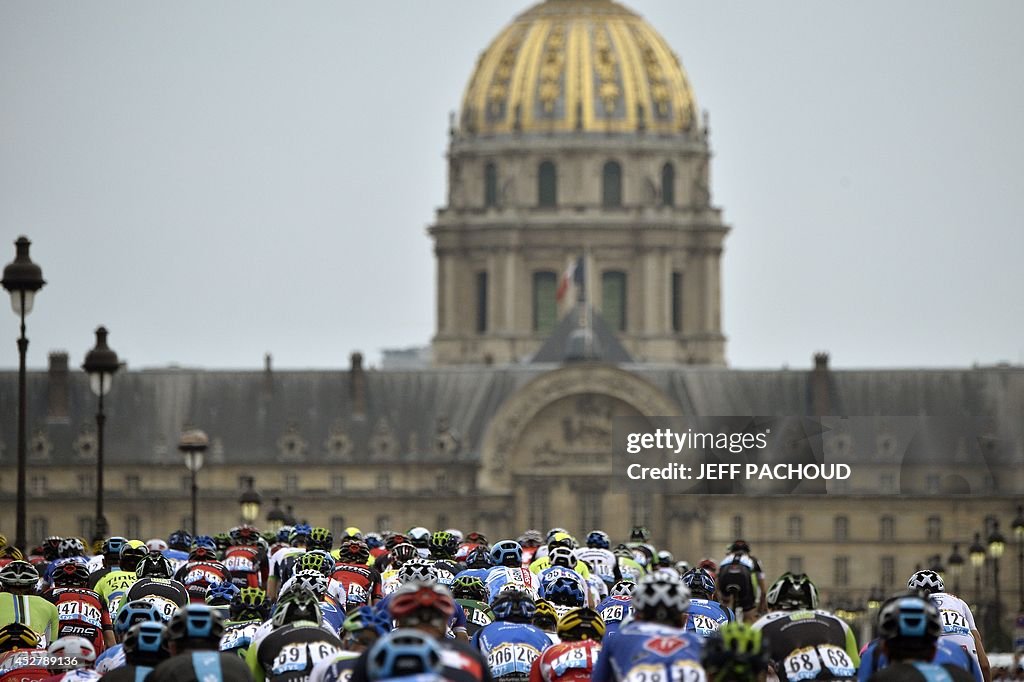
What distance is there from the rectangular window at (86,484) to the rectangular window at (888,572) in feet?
99.7

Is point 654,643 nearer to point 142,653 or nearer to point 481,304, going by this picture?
point 142,653

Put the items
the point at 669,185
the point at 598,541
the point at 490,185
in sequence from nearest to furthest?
the point at 598,541 → the point at 669,185 → the point at 490,185

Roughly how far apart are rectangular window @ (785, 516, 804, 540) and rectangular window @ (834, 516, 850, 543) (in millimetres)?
1334

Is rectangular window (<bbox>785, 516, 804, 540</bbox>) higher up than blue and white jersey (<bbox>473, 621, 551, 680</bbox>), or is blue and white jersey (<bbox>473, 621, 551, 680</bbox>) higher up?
rectangular window (<bbox>785, 516, 804, 540</bbox>)

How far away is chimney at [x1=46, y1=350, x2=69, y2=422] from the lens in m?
129

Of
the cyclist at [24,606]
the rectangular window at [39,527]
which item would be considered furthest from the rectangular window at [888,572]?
the cyclist at [24,606]

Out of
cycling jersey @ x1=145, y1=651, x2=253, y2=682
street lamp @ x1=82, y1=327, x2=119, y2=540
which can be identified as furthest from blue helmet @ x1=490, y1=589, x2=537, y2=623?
street lamp @ x1=82, y1=327, x2=119, y2=540

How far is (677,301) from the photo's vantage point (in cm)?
16162

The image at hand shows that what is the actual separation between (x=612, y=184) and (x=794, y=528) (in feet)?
135

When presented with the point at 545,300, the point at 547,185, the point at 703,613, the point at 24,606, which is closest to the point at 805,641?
the point at 703,613

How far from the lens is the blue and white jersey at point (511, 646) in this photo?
902 inches

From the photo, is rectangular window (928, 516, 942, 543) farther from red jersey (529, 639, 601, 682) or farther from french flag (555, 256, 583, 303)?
red jersey (529, 639, 601, 682)

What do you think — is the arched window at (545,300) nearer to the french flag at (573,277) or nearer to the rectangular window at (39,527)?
the french flag at (573,277)

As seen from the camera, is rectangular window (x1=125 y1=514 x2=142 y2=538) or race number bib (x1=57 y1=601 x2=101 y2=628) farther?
rectangular window (x1=125 y1=514 x2=142 y2=538)
